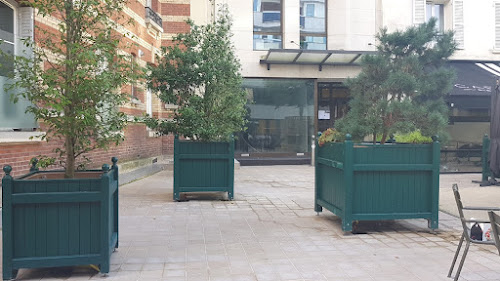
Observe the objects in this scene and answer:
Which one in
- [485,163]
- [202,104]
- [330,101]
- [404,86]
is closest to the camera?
[404,86]

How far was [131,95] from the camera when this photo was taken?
4891 mm

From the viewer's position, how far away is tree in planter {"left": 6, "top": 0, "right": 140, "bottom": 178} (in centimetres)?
425

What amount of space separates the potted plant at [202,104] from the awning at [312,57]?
6.89m

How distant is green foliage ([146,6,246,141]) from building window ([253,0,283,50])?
807 cm

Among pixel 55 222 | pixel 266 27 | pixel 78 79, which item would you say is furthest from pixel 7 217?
pixel 266 27

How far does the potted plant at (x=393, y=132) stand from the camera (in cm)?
584

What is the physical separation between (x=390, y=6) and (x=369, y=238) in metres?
13.0

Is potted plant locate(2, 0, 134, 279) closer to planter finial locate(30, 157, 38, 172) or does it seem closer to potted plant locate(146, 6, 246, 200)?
planter finial locate(30, 157, 38, 172)

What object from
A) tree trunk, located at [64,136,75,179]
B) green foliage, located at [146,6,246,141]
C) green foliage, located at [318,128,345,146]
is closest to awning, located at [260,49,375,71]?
green foliage, located at [146,6,246,141]

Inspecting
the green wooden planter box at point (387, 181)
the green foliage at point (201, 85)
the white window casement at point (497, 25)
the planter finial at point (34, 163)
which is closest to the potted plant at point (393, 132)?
the green wooden planter box at point (387, 181)

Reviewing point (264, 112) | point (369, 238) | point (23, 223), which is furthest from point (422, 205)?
point (264, 112)

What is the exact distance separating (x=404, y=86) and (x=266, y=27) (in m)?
11.2

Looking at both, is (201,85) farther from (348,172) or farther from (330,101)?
(330,101)

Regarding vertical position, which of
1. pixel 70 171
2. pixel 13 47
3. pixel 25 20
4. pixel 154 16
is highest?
pixel 154 16
